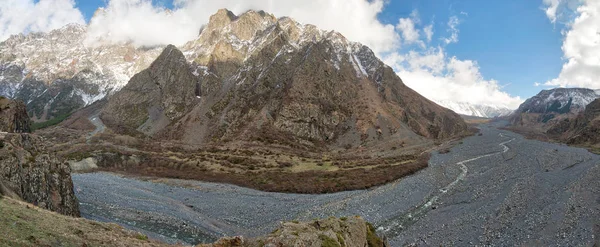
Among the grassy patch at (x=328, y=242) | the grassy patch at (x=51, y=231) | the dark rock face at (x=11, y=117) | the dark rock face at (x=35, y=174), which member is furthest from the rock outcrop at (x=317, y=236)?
the dark rock face at (x=11, y=117)

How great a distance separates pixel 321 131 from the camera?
17212 cm

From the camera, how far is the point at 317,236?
1756 centimetres

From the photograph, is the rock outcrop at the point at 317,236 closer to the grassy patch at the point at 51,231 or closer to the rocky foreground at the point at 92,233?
the rocky foreground at the point at 92,233

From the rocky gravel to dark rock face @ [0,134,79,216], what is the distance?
6909 millimetres

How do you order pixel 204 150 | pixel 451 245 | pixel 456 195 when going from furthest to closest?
pixel 204 150
pixel 456 195
pixel 451 245

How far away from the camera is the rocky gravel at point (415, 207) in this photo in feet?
115

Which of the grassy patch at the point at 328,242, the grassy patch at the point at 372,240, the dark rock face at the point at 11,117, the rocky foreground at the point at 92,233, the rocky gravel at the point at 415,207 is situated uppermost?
the dark rock face at the point at 11,117

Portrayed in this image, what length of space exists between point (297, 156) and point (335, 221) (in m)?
98.7

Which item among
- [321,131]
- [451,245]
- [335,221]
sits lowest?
[451,245]

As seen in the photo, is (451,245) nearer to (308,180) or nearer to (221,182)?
(308,180)

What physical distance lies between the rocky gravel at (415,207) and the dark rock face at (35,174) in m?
6.91

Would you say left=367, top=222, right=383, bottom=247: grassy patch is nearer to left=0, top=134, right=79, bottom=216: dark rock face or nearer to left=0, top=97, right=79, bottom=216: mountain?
left=0, top=97, right=79, bottom=216: mountain

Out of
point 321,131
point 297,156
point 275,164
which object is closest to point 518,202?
point 275,164

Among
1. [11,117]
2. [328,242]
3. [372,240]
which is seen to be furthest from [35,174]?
[11,117]
